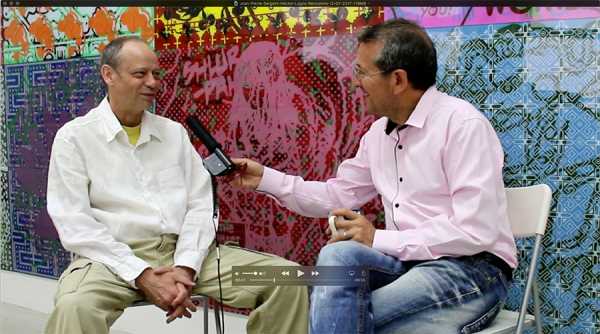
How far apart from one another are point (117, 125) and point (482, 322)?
0.87 metres

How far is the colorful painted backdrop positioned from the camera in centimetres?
134

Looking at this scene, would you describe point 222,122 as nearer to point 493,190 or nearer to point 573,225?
point 493,190

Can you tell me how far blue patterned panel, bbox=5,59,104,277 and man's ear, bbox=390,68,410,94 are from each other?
0.65m

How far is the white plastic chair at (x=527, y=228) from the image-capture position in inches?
52.5

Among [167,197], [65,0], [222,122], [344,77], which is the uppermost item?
[65,0]

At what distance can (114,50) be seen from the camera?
140cm

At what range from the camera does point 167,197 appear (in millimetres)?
1449

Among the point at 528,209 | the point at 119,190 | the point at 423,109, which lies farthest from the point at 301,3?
the point at 528,209

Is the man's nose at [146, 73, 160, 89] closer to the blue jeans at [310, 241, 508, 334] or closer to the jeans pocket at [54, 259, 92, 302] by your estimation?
the jeans pocket at [54, 259, 92, 302]

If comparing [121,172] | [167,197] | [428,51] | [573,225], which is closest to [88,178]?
[121,172]

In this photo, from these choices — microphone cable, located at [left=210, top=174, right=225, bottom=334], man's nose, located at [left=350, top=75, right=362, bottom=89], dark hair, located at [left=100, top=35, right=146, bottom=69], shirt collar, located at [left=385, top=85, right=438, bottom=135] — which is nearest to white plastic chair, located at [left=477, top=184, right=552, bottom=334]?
shirt collar, located at [left=385, top=85, right=438, bottom=135]

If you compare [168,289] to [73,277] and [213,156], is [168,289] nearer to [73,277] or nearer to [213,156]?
[73,277]

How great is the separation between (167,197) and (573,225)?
0.91m

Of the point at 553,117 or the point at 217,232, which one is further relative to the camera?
the point at 217,232
